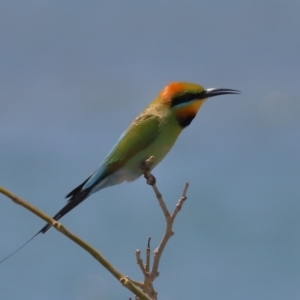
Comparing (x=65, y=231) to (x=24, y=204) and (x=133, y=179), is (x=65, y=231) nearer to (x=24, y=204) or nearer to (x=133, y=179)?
(x=24, y=204)

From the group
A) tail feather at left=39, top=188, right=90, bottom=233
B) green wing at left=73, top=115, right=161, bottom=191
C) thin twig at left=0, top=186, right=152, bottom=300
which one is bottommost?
thin twig at left=0, top=186, right=152, bottom=300

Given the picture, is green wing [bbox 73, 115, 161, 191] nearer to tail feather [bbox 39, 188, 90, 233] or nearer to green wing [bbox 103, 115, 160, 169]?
green wing [bbox 103, 115, 160, 169]

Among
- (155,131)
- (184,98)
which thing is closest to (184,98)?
(184,98)

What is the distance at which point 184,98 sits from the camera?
6.07 ft

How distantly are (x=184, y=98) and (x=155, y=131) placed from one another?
0.13 meters

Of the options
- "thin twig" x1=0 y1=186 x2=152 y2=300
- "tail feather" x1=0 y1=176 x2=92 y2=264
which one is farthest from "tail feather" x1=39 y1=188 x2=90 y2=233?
"thin twig" x1=0 y1=186 x2=152 y2=300

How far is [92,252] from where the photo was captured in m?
0.75

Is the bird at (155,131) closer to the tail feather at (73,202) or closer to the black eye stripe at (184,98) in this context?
the black eye stripe at (184,98)

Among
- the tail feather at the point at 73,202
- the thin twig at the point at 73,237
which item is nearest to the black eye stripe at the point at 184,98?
the tail feather at the point at 73,202

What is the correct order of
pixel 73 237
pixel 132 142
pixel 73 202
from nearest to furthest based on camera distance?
pixel 73 237, pixel 73 202, pixel 132 142

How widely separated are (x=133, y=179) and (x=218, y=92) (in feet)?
1.10

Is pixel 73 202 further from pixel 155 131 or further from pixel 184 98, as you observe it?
pixel 184 98

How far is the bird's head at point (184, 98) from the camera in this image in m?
1.82

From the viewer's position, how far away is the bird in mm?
1764
